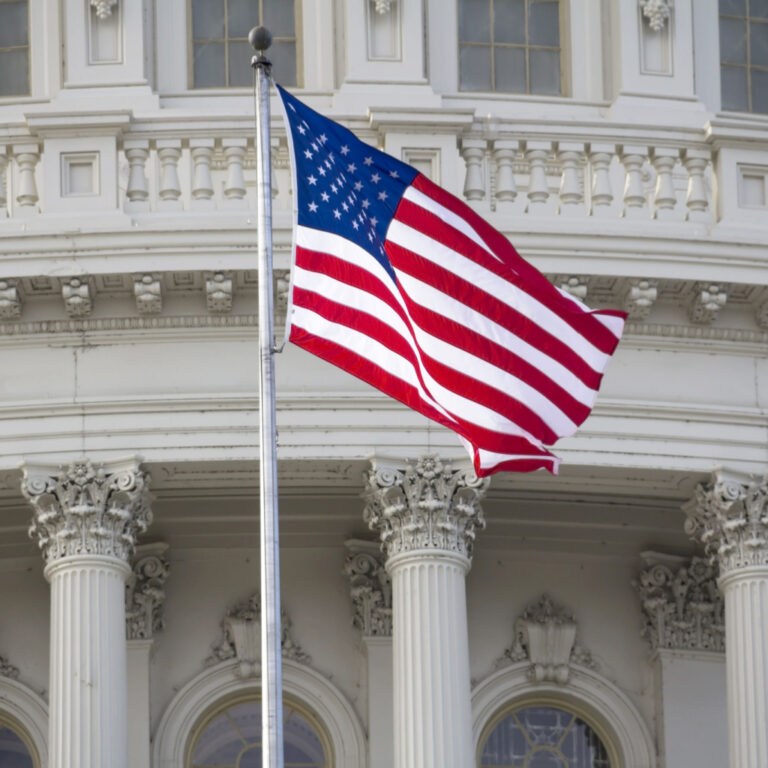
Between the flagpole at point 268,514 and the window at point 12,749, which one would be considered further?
the window at point 12,749

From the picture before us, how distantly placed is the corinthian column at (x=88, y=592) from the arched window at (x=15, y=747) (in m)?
3.69

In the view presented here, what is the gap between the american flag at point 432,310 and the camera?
28000mm

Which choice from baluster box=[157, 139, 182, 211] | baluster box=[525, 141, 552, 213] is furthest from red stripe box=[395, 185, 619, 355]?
baluster box=[157, 139, 182, 211]

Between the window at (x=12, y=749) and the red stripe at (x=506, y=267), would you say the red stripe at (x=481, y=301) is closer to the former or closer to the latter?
the red stripe at (x=506, y=267)

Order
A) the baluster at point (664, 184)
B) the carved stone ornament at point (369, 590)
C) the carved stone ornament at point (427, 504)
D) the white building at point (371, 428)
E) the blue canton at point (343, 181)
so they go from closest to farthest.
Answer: the blue canton at point (343, 181), the carved stone ornament at point (427, 504), the white building at point (371, 428), the baluster at point (664, 184), the carved stone ornament at point (369, 590)

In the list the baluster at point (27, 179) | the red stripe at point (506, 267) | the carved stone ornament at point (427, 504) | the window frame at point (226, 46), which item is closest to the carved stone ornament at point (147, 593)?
the carved stone ornament at point (427, 504)

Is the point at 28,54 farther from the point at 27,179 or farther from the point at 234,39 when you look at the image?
the point at 27,179

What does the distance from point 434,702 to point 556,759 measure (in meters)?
5.00

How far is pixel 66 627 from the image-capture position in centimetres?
3441

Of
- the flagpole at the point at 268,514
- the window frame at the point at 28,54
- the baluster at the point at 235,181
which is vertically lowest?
the flagpole at the point at 268,514

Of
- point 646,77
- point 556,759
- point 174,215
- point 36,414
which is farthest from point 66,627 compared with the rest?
point 646,77

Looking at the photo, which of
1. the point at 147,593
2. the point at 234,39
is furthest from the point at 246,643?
the point at 234,39

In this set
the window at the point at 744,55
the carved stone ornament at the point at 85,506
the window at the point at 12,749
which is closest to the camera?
the carved stone ornament at the point at 85,506

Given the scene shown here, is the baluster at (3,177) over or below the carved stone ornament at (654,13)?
below
